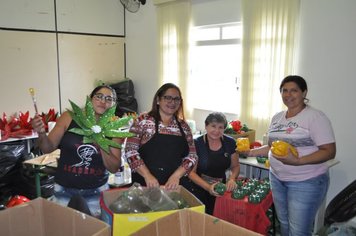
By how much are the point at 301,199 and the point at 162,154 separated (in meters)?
0.90

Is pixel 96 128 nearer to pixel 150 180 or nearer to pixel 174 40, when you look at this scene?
pixel 150 180

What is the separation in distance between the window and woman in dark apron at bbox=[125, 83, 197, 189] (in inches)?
90.9

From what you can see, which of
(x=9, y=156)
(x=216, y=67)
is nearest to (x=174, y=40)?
(x=216, y=67)

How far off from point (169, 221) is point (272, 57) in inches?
112

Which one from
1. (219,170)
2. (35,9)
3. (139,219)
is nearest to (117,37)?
(35,9)

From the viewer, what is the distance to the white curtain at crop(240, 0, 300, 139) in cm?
325

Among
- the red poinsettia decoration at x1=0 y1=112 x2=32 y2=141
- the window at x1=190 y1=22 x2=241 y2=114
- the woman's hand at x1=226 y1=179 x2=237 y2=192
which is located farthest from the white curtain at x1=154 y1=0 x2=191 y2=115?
the woman's hand at x1=226 y1=179 x2=237 y2=192

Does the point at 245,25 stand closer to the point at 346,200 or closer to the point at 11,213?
the point at 346,200

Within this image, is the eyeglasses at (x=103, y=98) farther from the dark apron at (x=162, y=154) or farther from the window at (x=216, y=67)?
the window at (x=216, y=67)

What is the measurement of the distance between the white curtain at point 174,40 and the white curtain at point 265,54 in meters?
0.94

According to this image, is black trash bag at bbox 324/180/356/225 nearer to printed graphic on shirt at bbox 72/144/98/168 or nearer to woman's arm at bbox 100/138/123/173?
woman's arm at bbox 100/138/123/173

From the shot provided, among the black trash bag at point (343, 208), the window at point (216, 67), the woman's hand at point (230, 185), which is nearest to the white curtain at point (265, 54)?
the window at point (216, 67)

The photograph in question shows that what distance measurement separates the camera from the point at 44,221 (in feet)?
3.36

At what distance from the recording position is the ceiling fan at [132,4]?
15.5ft
